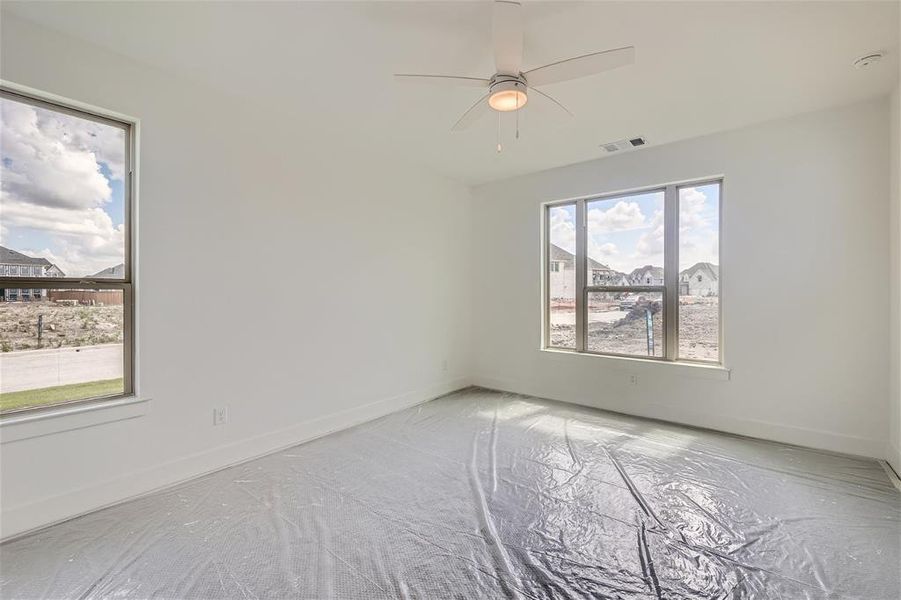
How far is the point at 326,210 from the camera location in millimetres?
3596

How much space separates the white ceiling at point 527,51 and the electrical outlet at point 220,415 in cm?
233

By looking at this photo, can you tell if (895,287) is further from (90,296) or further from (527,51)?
(90,296)

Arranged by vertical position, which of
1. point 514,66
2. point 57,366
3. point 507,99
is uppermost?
point 514,66

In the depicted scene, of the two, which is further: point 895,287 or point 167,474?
point 895,287

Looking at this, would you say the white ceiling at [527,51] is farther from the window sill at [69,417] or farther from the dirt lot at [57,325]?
the window sill at [69,417]

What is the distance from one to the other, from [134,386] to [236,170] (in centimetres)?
166

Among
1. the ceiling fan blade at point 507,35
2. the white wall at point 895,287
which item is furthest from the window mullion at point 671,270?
the ceiling fan blade at point 507,35

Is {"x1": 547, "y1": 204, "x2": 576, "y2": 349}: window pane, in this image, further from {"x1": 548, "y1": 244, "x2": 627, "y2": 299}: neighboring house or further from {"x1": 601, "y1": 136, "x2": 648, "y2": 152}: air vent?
{"x1": 601, "y1": 136, "x2": 648, "y2": 152}: air vent

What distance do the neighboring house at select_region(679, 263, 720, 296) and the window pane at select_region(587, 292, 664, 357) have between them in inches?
10.1

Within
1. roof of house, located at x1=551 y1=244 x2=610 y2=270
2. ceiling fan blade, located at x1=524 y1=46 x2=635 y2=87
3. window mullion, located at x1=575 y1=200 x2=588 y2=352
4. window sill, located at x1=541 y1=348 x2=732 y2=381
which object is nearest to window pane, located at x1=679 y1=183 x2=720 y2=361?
window sill, located at x1=541 y1=348 x2=732 y2=381

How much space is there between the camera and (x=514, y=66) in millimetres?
2123

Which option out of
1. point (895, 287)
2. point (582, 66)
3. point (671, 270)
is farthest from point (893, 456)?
point (582, 66)

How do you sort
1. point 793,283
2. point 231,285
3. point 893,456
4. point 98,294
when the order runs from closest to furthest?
point 98,294
point 893,456
point 231,285
point 793,283

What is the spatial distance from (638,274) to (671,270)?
33 cm
